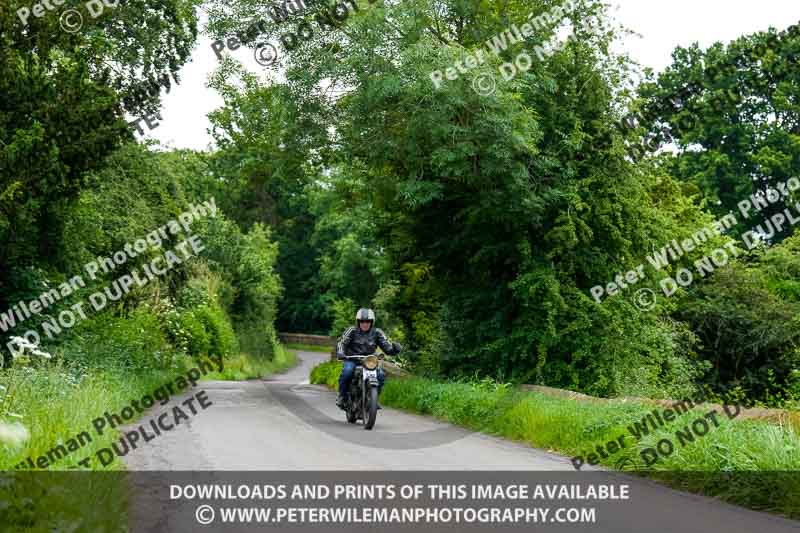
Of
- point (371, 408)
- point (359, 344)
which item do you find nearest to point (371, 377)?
point (371, 408)

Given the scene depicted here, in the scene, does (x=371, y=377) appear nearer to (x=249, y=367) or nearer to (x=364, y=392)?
(x=364, y=392)

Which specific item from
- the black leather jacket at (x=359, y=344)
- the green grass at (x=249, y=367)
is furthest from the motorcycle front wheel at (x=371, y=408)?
the green grass at (x=249, y=367)

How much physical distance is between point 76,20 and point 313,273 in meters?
68.5

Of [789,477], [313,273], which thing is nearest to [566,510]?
[789,477]

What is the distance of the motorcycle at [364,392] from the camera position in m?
15.6

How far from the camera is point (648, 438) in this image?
11.3 metres

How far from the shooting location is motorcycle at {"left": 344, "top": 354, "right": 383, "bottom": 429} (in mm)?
15578

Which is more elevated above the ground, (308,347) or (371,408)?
(371,408)

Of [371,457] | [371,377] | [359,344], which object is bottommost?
[371,457]

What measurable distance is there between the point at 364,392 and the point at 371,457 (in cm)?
423

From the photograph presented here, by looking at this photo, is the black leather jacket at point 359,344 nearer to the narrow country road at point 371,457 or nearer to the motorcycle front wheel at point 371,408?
the motorcycle front wheel at point 371,408

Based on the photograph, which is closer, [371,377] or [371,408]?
[371,408]

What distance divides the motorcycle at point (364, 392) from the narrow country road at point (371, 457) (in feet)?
0.96

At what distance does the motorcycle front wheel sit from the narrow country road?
0.73 ft
